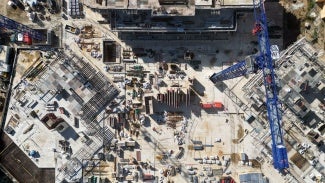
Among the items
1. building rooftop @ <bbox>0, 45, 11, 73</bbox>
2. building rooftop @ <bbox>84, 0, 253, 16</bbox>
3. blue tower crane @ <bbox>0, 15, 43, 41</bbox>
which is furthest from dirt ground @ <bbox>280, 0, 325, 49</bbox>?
building rooftop @ <bbox>0, 45, 11, 73</bbox>

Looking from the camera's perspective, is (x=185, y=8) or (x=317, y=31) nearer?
(x=185, y=8)

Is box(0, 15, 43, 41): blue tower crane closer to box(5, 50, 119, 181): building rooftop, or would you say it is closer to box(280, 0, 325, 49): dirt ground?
box(5, 50, 119, 181): building rooftop

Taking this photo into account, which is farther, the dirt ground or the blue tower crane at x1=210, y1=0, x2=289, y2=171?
the dirt ground

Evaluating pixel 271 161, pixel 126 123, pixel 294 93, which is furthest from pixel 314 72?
pixel 126 123

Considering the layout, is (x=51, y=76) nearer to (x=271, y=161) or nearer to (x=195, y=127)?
(x=195, y=127)

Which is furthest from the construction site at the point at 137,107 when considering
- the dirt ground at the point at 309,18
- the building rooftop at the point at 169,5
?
the building rooftop at the point at 169,5

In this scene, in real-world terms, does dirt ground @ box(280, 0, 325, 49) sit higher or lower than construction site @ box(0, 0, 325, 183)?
higher

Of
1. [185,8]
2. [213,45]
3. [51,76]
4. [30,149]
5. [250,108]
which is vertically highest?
[185,8]

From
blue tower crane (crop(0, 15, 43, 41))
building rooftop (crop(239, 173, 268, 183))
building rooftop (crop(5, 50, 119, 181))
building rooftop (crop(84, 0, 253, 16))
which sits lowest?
building rooftop (crop(239, 173, 268, 183))

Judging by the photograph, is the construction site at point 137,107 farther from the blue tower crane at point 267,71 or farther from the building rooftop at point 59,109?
the blue tower crane at point 267,71
